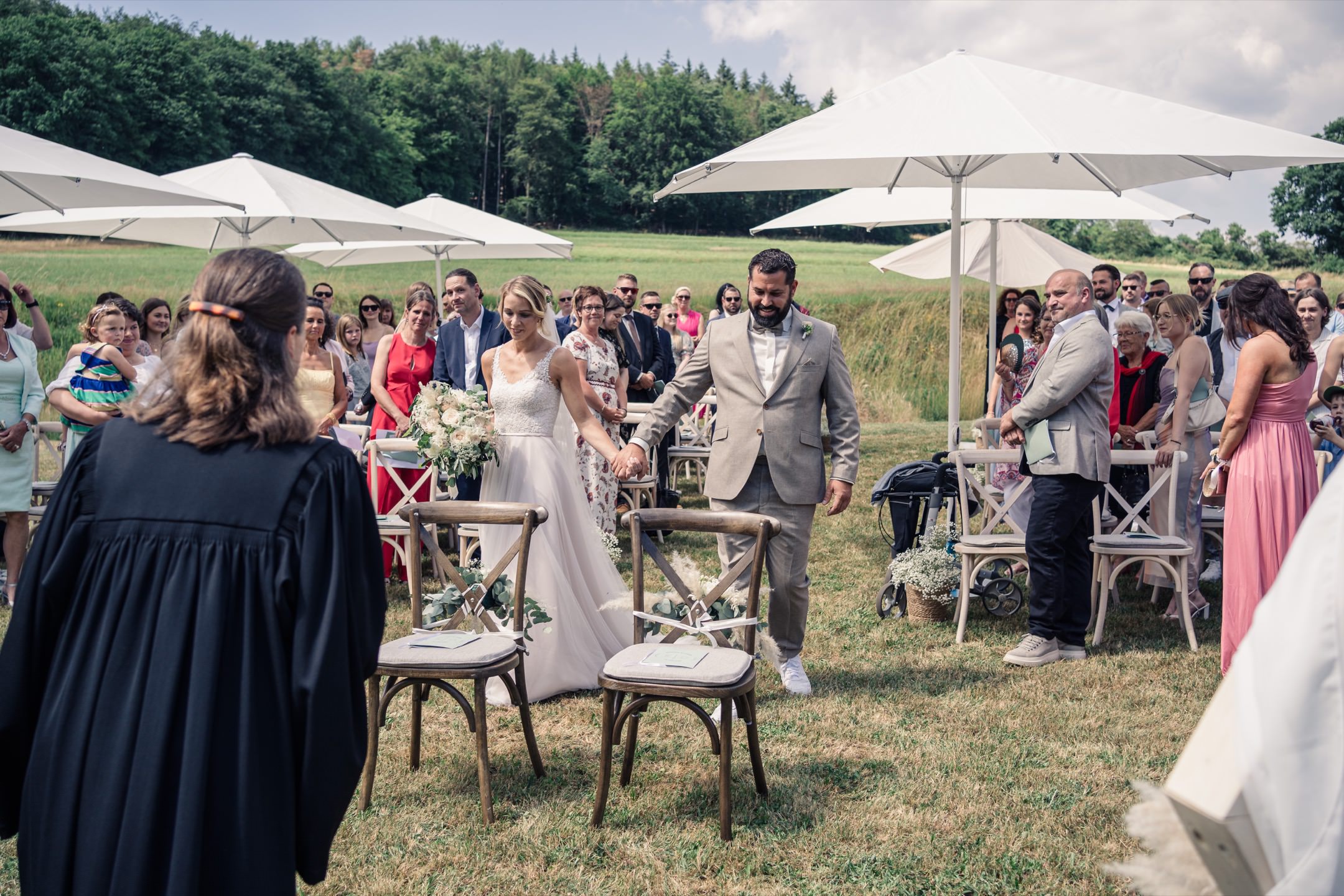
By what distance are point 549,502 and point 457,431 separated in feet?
2.17

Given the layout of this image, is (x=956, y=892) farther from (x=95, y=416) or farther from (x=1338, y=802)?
(x=95, y=416)

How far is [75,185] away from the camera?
845 cm

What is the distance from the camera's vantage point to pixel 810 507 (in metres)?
5.55

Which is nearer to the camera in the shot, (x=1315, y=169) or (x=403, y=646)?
(x=403, y=646)

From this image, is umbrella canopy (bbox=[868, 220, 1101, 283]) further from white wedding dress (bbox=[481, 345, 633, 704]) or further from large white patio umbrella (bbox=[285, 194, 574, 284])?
white wedding dress (bbox=[481, 345, 633, 704])

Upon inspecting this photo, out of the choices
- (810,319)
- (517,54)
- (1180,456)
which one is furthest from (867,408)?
(517,54)

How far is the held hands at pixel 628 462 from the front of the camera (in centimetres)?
498

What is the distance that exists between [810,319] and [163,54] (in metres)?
65.1

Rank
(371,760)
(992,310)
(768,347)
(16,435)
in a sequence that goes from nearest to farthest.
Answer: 1. (371,760)
2. (768,347)
3. (16,435)
4. (992,310)

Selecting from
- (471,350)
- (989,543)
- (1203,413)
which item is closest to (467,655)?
(989,543)

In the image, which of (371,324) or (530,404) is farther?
(371,324)

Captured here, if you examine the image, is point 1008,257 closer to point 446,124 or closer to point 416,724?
point 416,724

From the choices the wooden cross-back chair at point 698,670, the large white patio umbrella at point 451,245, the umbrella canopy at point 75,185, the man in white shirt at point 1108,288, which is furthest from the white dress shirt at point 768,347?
the large white patio umbrella at point 451,245

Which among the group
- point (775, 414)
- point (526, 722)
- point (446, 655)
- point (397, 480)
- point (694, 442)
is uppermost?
point (775, 414)
